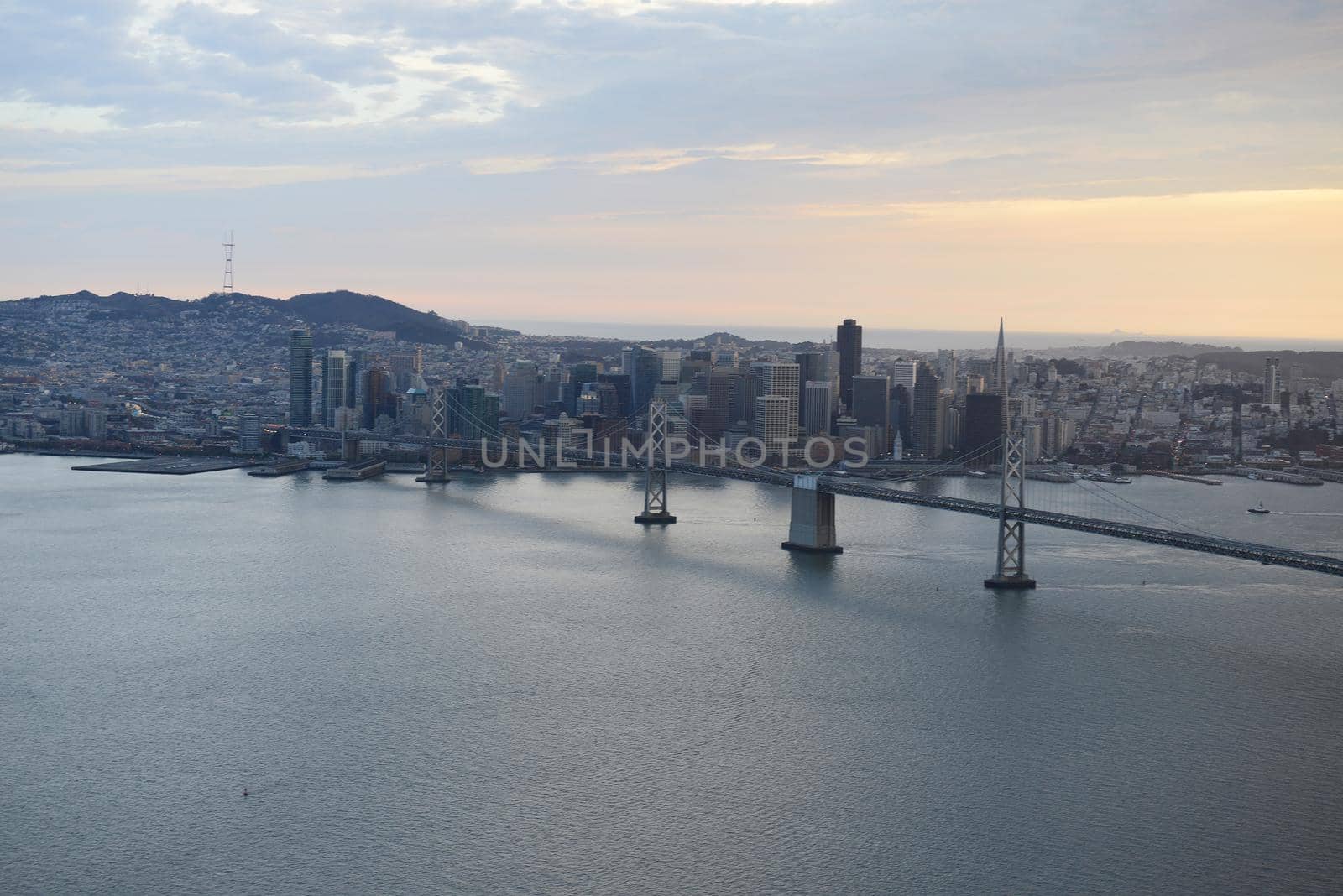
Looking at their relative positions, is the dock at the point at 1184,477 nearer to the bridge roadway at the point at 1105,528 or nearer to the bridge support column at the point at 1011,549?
the bridge roadway at the point at 1105,528

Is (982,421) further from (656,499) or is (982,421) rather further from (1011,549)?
(1011,549)

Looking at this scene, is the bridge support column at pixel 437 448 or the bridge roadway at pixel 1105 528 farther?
the bridge support column at pixel 437 448

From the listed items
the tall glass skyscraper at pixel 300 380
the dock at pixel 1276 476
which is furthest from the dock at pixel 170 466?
the dock at pixel 1276 476

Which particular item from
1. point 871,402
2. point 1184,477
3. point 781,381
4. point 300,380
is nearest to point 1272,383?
point 871,402

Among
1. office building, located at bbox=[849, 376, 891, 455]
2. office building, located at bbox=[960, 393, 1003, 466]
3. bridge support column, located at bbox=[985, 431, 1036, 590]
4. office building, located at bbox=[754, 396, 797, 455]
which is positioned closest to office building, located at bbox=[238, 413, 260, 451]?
office building, located at bbox=[754, 396, 797, 455]

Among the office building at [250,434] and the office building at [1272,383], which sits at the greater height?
the office building at [1272,383]

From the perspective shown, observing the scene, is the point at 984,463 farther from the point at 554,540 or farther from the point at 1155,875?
the point at 1155,875

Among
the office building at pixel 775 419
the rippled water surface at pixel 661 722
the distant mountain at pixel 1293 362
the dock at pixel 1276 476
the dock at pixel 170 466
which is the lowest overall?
the rippled water surface at pixel 661 722

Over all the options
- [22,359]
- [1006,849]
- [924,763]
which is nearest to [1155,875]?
[1006,849]

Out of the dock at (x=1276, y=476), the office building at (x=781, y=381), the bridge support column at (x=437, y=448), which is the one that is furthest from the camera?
the office building at (x=781, y=381)
